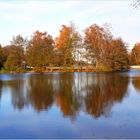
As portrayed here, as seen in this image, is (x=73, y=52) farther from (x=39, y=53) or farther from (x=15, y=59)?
(x=15, y=59)

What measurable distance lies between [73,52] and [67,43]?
2404 mm

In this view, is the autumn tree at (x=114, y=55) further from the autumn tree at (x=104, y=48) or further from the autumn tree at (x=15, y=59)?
the autumn tree at (x=15, y=59)

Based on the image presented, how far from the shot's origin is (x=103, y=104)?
17.5 meters

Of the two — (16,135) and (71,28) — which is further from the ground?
(71,28)

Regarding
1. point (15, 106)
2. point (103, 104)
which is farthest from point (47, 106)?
point (103, 104)

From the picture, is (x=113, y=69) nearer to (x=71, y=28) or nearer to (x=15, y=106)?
(x=71, y=28)

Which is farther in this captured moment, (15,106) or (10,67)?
(10,67)

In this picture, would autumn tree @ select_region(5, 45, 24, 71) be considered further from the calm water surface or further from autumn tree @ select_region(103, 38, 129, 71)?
the calm water surface

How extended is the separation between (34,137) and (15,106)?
7.47m

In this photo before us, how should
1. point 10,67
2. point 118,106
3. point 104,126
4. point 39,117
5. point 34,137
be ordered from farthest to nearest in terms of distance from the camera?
1. point 10,67
2. point 118,106
3. point 39,117
4. point 104,126
5. point 34,137

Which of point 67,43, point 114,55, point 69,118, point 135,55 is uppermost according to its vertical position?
point 67,43

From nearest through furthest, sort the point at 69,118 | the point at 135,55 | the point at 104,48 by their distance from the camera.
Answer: the point at 69,118 → the point at 104,48 → the point at 135,55

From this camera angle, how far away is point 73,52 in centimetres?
7262

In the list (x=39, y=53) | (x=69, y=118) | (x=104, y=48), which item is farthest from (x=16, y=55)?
(x=69, y=118)
